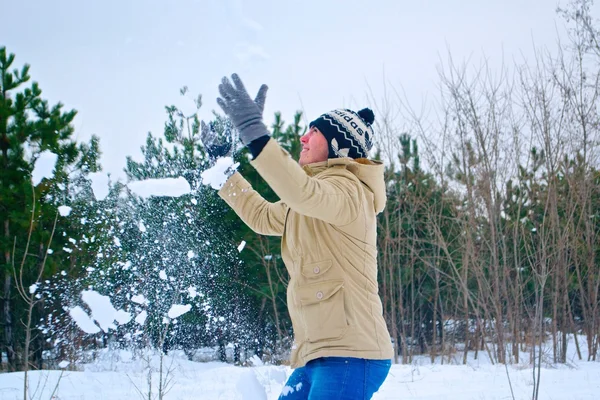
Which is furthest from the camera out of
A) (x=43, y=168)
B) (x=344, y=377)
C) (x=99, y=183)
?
(x=99, y=183)

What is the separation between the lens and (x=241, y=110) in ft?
4.83

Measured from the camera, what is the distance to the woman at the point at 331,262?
4.81ft

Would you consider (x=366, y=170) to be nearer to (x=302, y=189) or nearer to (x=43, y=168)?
(x=302, y=189)

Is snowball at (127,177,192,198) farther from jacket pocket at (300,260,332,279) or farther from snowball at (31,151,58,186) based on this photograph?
jacket pocket at (300,260,332,279)

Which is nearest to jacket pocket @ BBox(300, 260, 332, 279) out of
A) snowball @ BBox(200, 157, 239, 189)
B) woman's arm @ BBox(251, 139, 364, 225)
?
woman's arm @ BBox(251, 139, 364, 225)

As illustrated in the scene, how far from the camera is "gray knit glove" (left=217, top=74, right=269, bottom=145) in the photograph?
1.44 meters

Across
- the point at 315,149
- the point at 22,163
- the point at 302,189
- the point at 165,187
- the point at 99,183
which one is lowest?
the point at 302,189

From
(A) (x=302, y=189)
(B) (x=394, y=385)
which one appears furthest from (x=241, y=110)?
(B) (x=394, y=385)

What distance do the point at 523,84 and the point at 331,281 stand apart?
8.94 metres

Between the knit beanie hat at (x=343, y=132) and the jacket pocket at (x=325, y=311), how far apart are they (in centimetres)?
47

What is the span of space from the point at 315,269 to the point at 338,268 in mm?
68

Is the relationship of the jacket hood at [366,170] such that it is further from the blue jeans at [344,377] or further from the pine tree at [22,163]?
the pine tree at [22,163]

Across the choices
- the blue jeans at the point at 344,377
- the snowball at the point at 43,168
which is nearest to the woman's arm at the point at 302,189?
the blue jeans at the point at 344,377

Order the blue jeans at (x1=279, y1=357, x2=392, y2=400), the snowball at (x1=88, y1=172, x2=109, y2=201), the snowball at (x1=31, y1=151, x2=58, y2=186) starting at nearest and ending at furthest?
the blue jeans at (x1=279, y1=357, x2=392, y2=400)
the snowball at (x1=31, y1=151, x2=58, y2=186)
the snowball at (x1=88, y1=172, x2=109, y2=201)
